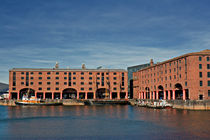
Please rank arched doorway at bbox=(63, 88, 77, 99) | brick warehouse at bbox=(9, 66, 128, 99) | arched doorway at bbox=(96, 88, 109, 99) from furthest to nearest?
arched doorway at bbox=(63, 88, 77, 99) → arched doorway at bbox=(96, 88, 109, 99) → brick warehouse at bbox=(9, 66, 128, 99)

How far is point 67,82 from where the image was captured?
156 metres

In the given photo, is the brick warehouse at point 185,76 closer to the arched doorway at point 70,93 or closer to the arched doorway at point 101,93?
the arched doorway at point 101,93

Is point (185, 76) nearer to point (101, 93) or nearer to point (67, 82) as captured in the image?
point (101, 93)

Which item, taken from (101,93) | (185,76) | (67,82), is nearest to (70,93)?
(67,82)

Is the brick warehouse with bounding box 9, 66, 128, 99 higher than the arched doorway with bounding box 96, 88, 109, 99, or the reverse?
the brick warehouse with bounding box 9, 66, 128, 99

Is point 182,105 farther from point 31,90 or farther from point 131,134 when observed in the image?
point 31,90

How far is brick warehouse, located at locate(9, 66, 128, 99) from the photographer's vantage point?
154 metres

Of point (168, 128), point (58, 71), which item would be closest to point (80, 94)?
point (58, 71)

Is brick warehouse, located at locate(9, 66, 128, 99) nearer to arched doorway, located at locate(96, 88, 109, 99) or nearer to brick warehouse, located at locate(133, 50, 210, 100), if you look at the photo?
arched doorway, located at locate(96, 88, 109, 99)

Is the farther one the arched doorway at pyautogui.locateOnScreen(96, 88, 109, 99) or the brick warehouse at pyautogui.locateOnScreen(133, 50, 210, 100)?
the arched doorway at pyautogui.locateOnScreen(96, 88, 109, 99)

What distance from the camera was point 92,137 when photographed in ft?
137

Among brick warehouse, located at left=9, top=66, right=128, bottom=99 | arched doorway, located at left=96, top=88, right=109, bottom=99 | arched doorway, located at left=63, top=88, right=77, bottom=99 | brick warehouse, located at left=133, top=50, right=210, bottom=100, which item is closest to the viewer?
brick warehouse, located at left=133, top=50, right=210, bottom=100

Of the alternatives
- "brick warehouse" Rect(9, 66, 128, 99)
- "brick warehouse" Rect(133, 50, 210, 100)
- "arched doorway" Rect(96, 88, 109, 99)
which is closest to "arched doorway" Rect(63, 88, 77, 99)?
"brick warehouse" Rect(9, 66, 128, 99)

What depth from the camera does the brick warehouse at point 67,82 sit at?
154 metres
